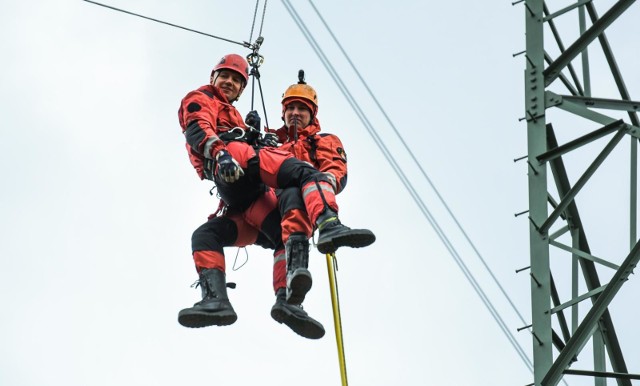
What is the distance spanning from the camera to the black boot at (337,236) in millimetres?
9781

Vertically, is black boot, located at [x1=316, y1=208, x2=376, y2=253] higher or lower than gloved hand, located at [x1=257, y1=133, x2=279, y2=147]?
lower

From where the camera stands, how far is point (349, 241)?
9812mm

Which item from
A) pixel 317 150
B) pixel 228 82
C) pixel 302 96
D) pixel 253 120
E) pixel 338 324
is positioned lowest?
pixel 338 324

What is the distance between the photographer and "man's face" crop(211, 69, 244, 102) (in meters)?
11.3

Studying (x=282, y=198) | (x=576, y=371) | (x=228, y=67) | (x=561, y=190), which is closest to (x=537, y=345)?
(x=576, y=371)

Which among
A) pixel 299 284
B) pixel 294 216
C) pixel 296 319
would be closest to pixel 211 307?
pixel 296 319

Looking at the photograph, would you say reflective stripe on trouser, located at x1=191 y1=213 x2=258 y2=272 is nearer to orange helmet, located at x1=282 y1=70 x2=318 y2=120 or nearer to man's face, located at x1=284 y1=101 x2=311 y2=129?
man's face, located at x1=284 y1=101 x2=311 y2=129

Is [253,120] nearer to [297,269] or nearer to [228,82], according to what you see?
[228,82]

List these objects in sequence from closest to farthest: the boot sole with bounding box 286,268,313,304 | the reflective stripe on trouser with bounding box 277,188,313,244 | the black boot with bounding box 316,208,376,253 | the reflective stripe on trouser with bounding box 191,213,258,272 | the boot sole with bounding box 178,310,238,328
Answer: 1. the black boot with bounding box 316,208,376,253
2. the boot sole with bounding box 286,268,313,304
3. the boot sole with bounding box 178,310,238,328
4. the reflective stripe on trouser with bounding box 277,188,313,244
5. the reflective stripe on trouser with bounding box 191,213,258,272

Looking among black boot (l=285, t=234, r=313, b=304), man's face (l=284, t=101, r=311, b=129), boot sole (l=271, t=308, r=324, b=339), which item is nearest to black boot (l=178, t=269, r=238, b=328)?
boot sole (l=271, t=308, r=324, b=339)

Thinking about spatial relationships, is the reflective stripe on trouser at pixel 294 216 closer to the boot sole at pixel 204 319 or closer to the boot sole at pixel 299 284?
the boot sole at pixel 299 284

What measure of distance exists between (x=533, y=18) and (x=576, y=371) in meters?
2.69

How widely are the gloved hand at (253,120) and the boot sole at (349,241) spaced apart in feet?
5.00

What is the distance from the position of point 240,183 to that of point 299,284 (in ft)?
3.51
